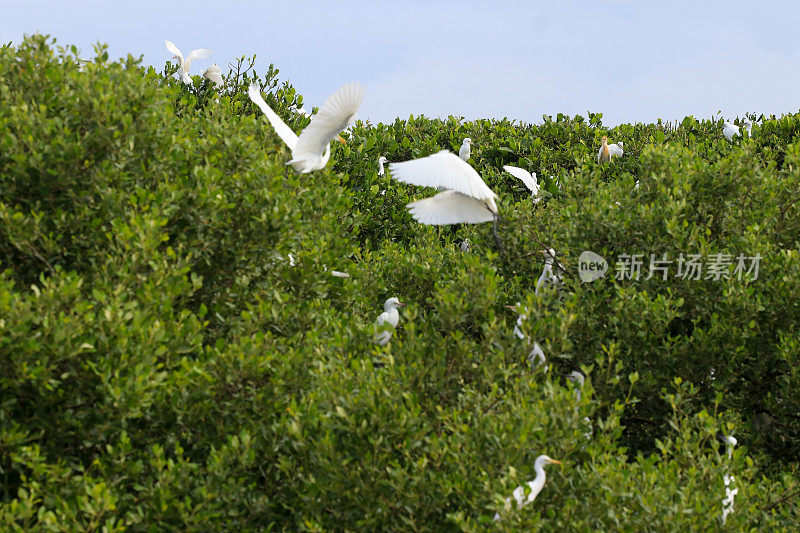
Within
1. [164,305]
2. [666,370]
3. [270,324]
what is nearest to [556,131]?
[666,370]

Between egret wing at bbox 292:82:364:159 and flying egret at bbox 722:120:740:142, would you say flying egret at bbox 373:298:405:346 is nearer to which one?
egret wing at bbox 292:82:364:159

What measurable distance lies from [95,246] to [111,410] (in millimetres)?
1439

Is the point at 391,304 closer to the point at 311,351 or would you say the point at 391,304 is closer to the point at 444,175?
the point at 444,175

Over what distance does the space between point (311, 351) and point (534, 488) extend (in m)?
2.15

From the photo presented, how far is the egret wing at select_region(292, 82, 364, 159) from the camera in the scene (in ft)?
24.3

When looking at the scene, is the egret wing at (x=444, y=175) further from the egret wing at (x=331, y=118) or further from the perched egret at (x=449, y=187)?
the egret wing at (x=331, y=118)

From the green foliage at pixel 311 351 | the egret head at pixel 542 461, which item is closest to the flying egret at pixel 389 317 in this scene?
the green foliage at pixel 311 351

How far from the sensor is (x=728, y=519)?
218 inches

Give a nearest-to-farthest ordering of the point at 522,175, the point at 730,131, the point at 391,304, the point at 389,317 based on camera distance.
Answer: the point at 389,317 → the point at 391,304 → the point at 522,175 → the point at 730,131

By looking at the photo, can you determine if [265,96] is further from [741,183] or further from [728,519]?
[728,519]

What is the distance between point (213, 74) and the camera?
14.3 m

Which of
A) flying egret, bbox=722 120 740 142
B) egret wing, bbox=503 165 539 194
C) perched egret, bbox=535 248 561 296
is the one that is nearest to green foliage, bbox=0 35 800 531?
perched egret, bbox=535 248 561 296

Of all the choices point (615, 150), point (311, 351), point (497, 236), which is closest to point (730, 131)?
point (615, 150)

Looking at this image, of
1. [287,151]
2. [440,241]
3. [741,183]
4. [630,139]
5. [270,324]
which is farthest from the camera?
[630,139]
